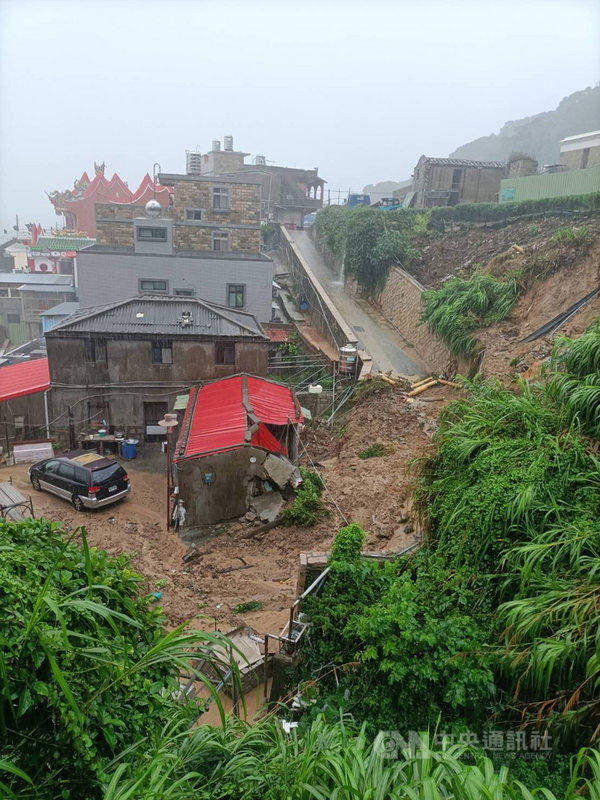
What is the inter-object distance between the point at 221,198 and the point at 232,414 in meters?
19.0

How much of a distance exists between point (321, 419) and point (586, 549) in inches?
564

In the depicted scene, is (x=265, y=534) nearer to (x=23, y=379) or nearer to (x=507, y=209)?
(x=23, y=379)

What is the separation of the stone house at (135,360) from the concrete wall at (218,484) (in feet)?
A: 20.9

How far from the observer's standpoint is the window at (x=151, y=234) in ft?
90.9

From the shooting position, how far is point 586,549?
602cm

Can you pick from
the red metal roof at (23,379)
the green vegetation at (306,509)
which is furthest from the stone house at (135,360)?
the green vegetation at (306,509)

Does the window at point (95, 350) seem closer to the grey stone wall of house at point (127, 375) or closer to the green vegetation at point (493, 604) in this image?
the grey stone wall of house at point (127, 375)

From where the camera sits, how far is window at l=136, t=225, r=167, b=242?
90.9 ft

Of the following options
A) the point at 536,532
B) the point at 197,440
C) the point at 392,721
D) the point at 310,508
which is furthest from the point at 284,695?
the point at 197,440

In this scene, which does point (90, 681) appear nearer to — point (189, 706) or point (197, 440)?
point (189, 706)

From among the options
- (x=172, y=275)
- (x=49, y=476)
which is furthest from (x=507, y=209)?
(x=49, y=476)

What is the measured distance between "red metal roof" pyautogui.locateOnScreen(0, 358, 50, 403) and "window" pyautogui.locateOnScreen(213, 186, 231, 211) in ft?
44.7

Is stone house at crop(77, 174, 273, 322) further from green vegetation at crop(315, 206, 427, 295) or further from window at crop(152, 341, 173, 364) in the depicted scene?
window at crop(152, 341, 173, 364)

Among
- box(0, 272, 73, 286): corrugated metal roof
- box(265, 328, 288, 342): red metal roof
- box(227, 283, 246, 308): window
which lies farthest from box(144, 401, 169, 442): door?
box(0, 272, 73, 286): corrugated metal roof
